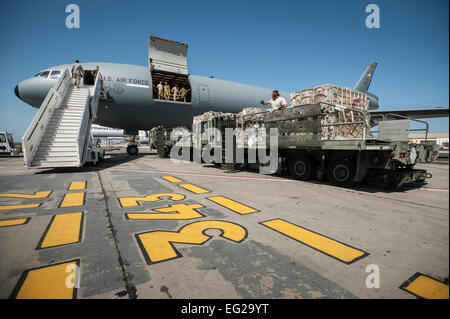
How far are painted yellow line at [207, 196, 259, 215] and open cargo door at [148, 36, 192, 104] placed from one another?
13710 mm

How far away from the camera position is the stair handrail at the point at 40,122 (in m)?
9.01

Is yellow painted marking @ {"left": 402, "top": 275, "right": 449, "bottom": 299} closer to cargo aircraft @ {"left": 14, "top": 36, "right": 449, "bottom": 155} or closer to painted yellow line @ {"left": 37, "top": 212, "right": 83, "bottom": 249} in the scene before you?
painted yellow line @ {"left": 37, "top": 212, "right": 83, "bottom": 249}

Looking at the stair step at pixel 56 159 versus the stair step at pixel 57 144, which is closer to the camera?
the stair step at pixel 56 159

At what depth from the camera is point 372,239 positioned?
10.5ft

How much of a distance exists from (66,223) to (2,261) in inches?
46.2

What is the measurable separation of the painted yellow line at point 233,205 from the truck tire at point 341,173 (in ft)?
12.5

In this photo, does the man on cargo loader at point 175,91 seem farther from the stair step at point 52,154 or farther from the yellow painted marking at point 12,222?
the yellow painted marking at point 12,222

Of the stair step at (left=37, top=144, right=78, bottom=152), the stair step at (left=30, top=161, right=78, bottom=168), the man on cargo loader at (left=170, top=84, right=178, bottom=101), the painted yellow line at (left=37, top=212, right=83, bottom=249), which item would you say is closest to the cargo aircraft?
the man on cargo loader at (left=170, top=84, right=178, bottom=101)

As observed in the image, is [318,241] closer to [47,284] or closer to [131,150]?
[47,284]

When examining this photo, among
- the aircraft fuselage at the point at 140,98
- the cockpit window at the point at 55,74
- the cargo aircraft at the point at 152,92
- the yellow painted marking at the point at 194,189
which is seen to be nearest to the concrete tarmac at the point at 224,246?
the yellow painted marking at the point at 194,189

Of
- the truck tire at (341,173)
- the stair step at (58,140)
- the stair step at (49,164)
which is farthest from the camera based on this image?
the stair step at (58,140)
